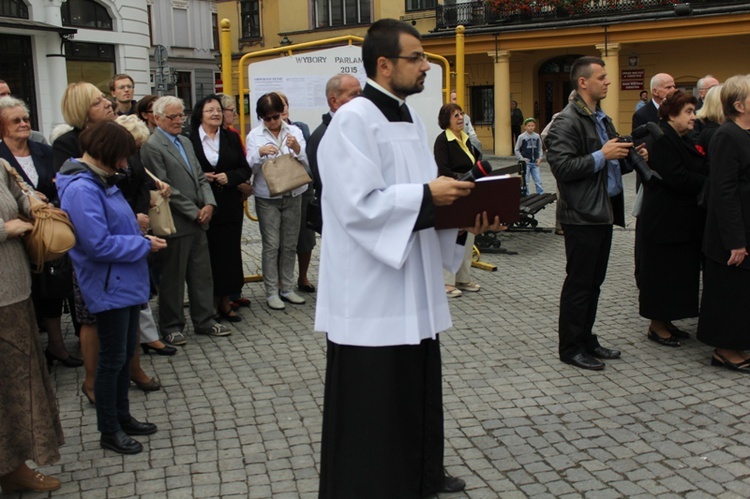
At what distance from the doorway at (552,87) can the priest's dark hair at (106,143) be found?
26.3 metres

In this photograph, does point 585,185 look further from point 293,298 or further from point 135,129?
point 293,298

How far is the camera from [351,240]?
122 inches

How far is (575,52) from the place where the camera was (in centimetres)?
2803

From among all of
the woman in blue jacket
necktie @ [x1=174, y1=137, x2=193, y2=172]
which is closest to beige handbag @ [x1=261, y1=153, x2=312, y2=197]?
necktie @ [x1=174, y1=137, x2=193, y2=172]

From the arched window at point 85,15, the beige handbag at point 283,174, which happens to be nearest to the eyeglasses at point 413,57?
the beige handbag at point 283,174

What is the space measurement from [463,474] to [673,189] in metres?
2.93

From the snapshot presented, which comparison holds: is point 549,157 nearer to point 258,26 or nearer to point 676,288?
point 676,288

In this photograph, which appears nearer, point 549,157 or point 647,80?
point 549,157

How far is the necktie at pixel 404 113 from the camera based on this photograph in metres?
3.22

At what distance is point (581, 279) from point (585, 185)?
64 cm

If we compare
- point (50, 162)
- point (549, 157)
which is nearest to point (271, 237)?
point (50, 162)

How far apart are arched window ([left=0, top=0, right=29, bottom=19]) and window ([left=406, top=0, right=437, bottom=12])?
15198 mm

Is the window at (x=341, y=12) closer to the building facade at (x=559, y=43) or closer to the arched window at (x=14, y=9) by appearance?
the building facade at (x=559, y=43)

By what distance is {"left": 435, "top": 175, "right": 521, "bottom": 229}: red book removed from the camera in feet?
10.2
